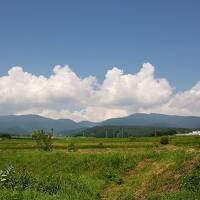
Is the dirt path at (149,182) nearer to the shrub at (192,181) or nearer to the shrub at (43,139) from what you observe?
the shrub at (192,181)

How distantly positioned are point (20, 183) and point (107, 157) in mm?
16692

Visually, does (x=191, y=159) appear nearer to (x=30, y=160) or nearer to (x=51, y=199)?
(x=51, y=199)

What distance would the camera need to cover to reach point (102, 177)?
39.6 m

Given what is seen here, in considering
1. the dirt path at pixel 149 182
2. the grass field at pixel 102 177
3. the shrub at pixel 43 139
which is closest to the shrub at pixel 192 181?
the grass field at pixel 102 177

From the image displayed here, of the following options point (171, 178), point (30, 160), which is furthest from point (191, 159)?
point (30, 160)

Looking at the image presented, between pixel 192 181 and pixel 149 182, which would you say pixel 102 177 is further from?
pixel 192 181

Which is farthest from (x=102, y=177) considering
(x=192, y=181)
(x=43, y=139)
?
(x=43, y=139)

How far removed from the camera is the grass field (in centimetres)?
2680

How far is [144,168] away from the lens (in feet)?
133

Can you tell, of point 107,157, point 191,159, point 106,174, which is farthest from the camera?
point 107,157

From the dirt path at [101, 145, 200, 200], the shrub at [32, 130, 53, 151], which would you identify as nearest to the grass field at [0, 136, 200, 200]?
the dirt path at [101, 145, 200, 200]

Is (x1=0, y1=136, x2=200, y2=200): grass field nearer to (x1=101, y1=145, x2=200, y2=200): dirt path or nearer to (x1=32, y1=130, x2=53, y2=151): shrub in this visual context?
(x1=101, y1=145, x2=200, y2=200): dirt path

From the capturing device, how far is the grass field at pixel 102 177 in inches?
1055

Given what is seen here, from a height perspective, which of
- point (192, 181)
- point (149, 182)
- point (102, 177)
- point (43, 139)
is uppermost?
point (43, 139)
